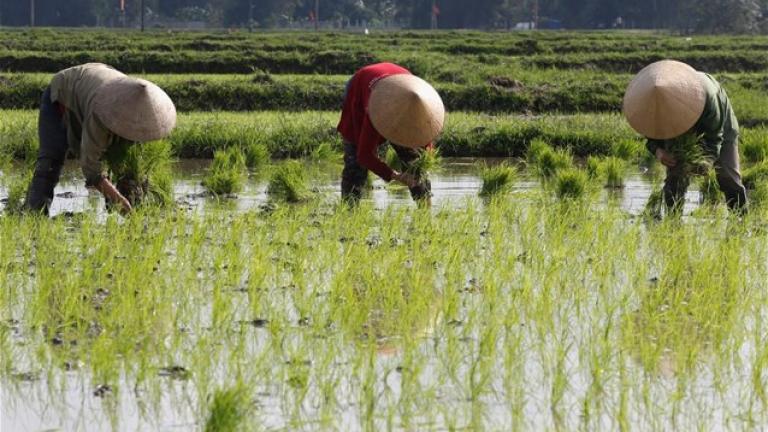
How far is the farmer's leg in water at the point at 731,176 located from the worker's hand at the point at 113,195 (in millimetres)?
2969

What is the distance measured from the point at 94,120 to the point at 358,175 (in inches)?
61.4

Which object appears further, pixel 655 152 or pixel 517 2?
pixel 517 2

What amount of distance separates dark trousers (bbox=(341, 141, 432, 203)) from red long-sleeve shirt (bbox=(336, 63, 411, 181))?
7.1 inches

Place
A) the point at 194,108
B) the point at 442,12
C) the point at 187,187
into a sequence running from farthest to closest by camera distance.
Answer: the point at 442,12 < the point at 194,108 < the point at 187,187

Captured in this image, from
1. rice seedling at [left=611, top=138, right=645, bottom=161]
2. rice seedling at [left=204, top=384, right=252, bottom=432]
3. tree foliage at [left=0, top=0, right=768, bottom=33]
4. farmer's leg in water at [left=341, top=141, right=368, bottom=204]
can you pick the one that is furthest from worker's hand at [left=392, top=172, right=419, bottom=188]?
tree foliage at [left=0, top=0, right=768, bottom=33]

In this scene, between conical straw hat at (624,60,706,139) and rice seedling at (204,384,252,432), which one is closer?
rice seedling at (204,384,252,432)

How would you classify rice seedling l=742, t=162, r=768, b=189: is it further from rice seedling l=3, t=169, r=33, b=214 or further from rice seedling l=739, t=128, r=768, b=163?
rice seedling l=3, t=169, r=33, b=214

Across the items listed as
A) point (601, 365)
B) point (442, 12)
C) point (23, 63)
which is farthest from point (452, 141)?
point (442, 12)

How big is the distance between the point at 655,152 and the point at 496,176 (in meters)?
1.68

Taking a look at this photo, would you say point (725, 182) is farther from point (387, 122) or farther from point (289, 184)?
point (289, 184)

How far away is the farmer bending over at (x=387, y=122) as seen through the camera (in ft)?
21.4

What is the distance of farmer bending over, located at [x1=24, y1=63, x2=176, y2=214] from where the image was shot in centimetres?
645

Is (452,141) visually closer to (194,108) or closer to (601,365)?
(194,108)

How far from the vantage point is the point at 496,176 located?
8891mm
